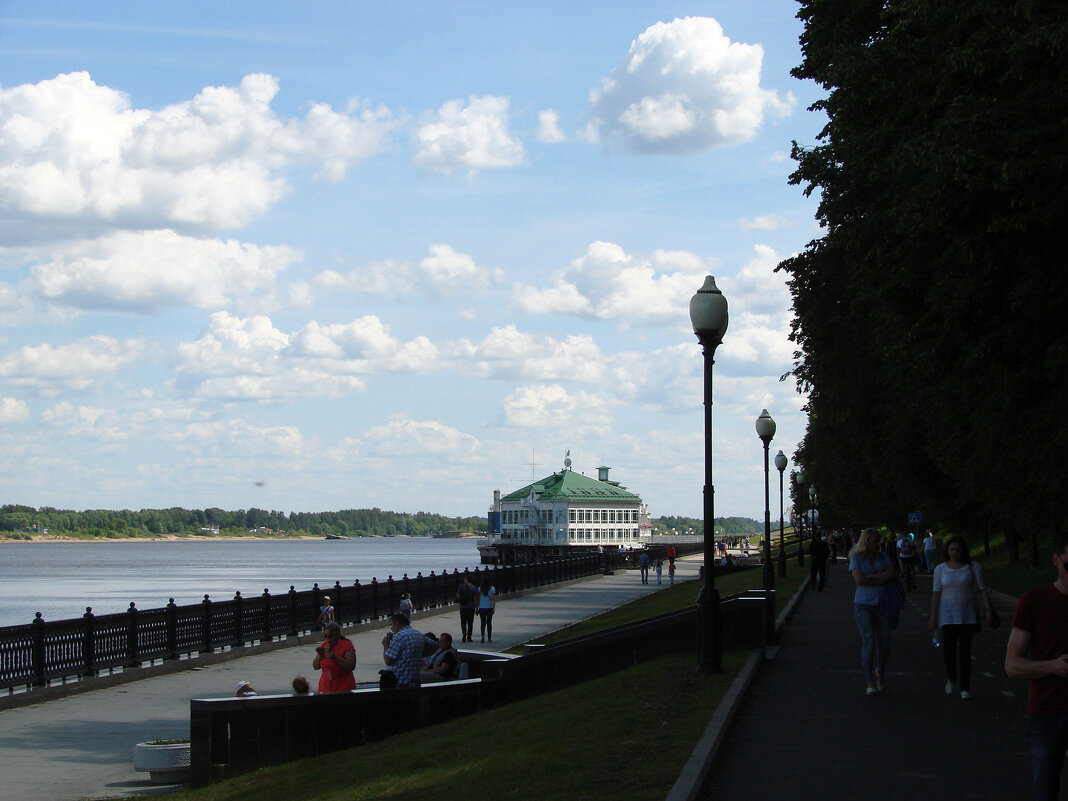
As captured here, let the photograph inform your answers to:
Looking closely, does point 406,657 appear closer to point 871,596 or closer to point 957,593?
point 871,596

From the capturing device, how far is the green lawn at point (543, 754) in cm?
848

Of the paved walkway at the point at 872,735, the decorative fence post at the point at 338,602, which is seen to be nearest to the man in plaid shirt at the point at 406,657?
the paved walkway at the point at 872,735

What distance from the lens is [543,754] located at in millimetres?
9523

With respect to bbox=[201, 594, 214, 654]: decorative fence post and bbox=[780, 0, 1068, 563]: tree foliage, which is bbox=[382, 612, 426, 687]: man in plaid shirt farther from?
bbox=[201, 594, 214, 654]: decorative fence post

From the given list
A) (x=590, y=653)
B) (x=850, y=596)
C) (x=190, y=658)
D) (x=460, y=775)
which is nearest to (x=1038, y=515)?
(x=850, y=596)

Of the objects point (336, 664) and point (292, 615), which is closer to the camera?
point (336, 664)

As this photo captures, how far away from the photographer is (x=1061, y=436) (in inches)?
654

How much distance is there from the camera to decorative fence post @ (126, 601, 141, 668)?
21.5 meters

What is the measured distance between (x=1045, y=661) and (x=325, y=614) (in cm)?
2256

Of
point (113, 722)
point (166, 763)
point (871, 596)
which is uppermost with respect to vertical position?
point (871, 596)

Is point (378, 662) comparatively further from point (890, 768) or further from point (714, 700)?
point (890, 768)

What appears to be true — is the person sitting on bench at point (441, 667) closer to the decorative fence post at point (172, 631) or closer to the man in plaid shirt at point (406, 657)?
the man in plaid shirt at point (406, 657)

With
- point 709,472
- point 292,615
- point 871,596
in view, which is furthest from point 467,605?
point 871,596

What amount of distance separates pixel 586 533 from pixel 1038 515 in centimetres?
13626
